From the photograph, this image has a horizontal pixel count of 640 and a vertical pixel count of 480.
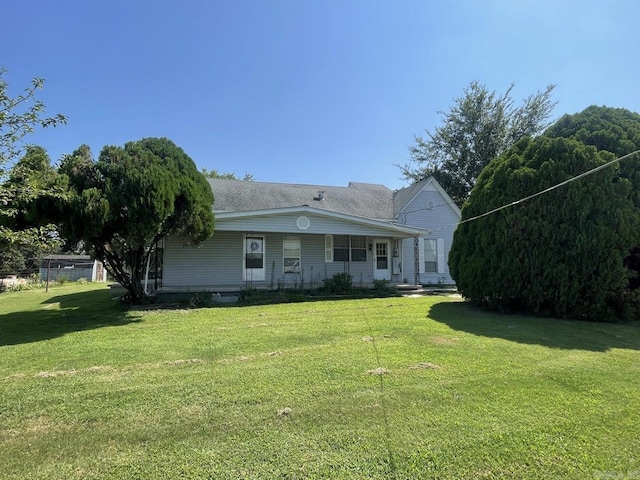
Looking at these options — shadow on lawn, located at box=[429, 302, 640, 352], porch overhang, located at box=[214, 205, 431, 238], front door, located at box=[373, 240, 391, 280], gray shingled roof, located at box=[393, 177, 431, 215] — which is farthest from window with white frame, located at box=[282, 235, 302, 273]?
shadow on lawn, located at box=[429, 302, 640, 352]

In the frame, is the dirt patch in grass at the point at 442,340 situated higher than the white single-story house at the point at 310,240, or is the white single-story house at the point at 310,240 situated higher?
the white single-story house at the point at 310,240

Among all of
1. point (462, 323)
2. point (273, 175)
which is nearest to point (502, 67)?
point (462, 323)

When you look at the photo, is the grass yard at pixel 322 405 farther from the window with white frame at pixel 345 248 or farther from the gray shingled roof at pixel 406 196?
the gray shingled roof at pixel 406 196

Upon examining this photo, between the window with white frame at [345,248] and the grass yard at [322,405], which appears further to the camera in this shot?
the window with white frame at [345,248]

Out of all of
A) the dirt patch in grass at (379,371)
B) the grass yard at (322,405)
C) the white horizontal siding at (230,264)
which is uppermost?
the white horizontal siding at (230,264)

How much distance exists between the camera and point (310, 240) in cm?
1453

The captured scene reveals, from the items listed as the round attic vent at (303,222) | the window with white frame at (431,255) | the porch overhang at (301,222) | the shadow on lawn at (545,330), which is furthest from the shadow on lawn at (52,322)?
the window with white frame at (431,255)

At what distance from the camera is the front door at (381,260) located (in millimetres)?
15789

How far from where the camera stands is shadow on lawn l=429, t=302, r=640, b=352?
600 centimetres

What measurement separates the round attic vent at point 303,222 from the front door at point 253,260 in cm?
191

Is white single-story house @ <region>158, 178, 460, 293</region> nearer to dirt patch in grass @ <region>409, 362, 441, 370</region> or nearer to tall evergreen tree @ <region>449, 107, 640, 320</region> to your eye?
tall evergreen tree @ <region>449, 107, 640, 320</region>

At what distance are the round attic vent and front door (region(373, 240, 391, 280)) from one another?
4.09 m

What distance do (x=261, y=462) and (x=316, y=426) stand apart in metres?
0.64

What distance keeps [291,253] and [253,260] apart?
1.58m
